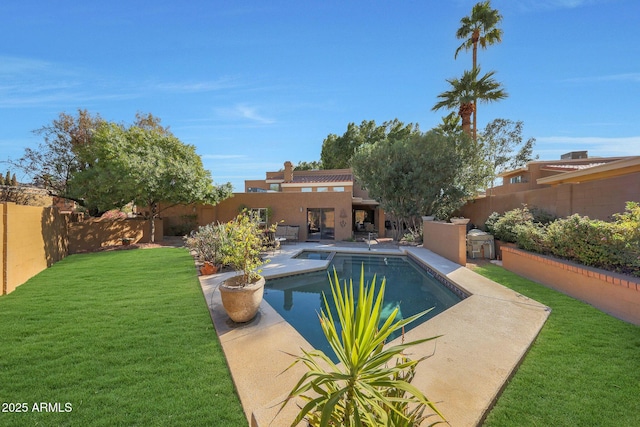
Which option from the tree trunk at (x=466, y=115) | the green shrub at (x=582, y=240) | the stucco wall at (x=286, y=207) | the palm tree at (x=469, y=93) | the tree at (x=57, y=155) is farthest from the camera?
the stucco wall at (x=286, y=207)

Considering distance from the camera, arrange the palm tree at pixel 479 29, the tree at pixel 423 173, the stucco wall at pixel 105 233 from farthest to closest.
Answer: the palm tree at pixel 479 29
the tree at pixel 423 173
the stucco wall at pixel 105 233

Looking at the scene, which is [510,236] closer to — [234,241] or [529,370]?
[529,370]

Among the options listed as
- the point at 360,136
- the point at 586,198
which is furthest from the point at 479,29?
the point at 360,136

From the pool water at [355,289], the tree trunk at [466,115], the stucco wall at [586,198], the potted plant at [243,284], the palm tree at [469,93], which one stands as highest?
the palm tree at [469,93]

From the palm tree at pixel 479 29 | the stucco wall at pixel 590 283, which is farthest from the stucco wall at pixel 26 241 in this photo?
the palm tree at pixel 479 29

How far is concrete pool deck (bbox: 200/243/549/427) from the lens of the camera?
280 cm

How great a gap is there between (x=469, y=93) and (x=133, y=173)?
20.4 meters

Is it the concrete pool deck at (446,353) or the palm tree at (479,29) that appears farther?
the palm tree at (479,29)

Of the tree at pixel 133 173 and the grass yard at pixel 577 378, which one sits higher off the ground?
the tree at pixel 133 173

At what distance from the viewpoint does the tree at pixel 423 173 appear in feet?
51.2

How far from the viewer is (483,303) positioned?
232 inches

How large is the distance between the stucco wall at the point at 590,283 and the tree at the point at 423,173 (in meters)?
8.06

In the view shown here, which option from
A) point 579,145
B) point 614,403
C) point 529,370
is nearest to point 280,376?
point 529,370

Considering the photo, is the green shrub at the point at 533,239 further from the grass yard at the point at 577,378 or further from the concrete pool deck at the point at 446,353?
the grass yard at the point at 577,378
